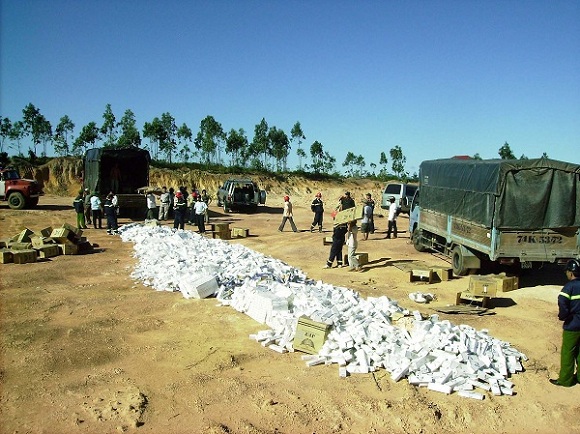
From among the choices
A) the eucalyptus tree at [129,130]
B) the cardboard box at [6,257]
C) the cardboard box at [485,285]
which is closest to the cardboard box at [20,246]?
the cardboard box at [6,257]

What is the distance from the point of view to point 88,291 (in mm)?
10328

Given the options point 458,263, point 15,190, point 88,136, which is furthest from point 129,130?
point 458,263

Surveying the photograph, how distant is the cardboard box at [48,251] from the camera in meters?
13.8

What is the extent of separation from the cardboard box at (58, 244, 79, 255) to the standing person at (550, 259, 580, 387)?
12944 mm

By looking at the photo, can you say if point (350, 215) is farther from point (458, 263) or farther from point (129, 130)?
→ point (129, 130)

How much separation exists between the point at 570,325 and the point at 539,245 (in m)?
5.57

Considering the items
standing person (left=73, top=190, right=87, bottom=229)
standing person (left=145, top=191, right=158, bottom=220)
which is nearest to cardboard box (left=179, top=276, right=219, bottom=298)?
standing person (left=73, top=190, right=87, bottom=229)

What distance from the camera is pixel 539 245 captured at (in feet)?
36.7

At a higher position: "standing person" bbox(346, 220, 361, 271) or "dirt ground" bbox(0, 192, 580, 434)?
"standing person" bbox(346, 220, 361, 271)

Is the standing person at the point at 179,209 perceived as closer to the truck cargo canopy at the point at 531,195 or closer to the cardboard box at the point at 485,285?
the truck cargo canopy at the point at 531,195

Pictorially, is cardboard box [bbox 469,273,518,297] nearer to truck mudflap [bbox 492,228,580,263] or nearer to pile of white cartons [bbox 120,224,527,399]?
truck mudflap [bbox 492,228,580,263]

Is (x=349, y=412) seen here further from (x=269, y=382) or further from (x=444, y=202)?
(x=444, y=202)

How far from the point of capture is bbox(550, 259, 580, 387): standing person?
6090 millimetres

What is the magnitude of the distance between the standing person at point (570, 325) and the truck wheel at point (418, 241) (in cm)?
1005
